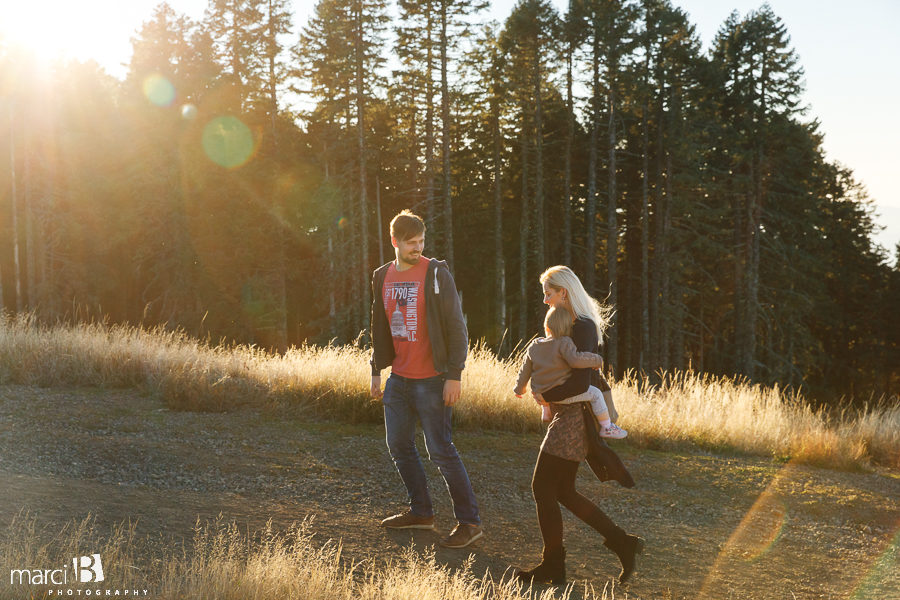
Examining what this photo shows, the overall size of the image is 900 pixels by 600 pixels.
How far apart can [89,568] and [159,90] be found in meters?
30.0

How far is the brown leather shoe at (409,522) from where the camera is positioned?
5.19 meters

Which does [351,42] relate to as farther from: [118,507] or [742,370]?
[118,507]

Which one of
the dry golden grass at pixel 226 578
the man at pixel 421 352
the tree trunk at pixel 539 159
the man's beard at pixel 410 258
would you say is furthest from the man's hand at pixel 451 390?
the tree trunk at pixel 539 159

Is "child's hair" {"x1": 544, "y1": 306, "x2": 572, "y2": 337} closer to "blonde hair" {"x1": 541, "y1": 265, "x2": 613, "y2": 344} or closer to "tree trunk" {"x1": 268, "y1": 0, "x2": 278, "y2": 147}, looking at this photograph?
"blonde hair" {"x1": 541, "y1": 265, "x2": 613, "y2": 344}

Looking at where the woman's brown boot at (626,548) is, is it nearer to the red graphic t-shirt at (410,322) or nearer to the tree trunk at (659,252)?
the red graphic t-shirt at (410,322)

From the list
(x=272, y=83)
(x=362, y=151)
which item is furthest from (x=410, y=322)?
(x=272, y=83)

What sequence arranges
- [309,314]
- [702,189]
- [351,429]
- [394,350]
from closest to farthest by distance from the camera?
[394,350]
[351,429]
[702,189]
[309,314]

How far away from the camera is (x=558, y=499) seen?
4387 millimetres

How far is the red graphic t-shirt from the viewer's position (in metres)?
4.73

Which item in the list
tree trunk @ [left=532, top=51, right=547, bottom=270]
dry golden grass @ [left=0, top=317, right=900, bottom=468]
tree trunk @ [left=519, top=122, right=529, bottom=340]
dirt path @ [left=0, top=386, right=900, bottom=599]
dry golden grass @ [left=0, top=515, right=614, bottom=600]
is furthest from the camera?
tree trunk @ [left=519, top=122, right=529, bottom=340]

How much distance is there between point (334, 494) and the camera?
630cm

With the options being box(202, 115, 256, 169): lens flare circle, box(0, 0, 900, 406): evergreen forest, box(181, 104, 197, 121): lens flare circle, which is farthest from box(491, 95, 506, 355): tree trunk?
box(181, 104, 197, 121): lens flare circle

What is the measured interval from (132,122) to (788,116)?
94.2 ft

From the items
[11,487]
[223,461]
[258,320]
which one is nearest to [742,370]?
[258,320]
